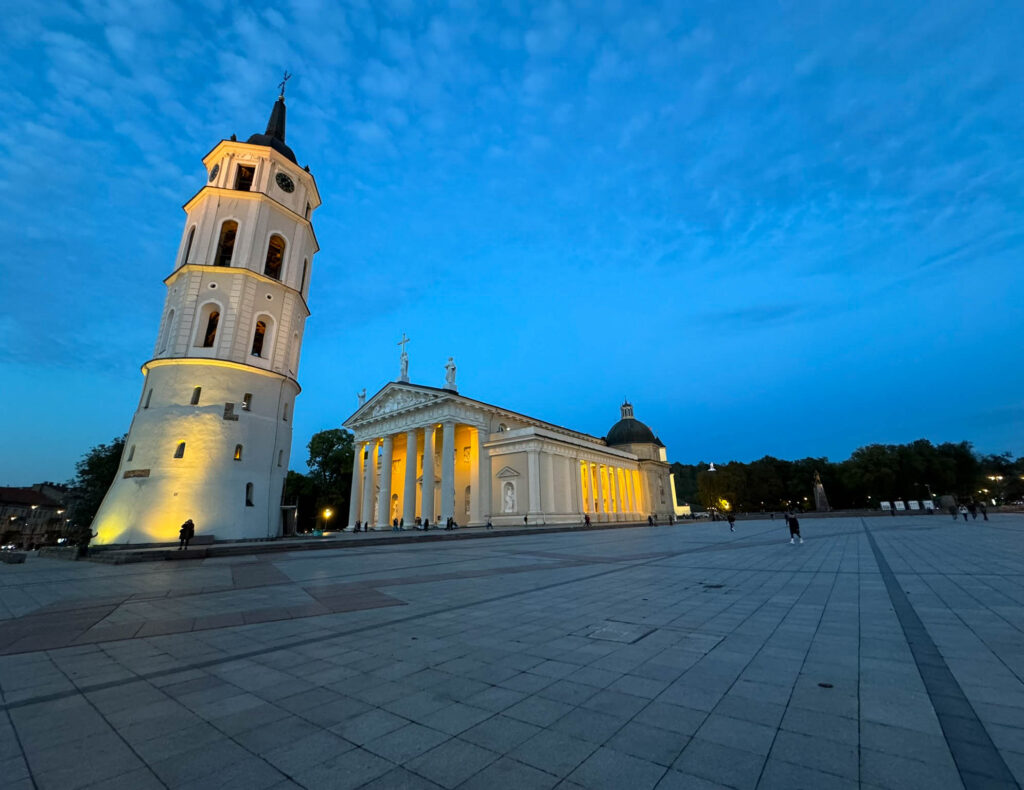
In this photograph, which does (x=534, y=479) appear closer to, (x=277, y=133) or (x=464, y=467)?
(x=464, y=467)

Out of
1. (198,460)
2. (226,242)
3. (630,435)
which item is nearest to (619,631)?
(198,460)

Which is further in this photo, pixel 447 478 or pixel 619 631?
pixel 447 478

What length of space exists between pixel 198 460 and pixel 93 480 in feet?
78.8

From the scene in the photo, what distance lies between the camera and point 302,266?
1234 inches

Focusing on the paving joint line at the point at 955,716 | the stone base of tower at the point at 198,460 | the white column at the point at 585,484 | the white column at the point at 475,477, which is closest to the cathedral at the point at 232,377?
the stone base of tower at the point at 198,460

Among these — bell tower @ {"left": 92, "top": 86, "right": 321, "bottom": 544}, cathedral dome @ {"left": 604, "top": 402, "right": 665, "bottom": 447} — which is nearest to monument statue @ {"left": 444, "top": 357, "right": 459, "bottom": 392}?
bell tower @ {"left": 92, "top": 86, "right": 321, "bottom": 544}

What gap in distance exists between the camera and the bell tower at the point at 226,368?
75.6ft

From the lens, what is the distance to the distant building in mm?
68125

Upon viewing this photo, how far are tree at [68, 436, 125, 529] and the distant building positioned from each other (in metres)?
36.8

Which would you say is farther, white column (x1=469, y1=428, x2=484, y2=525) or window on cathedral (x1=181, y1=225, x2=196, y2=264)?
white column (x1=469, y1=428, x2=484, y2=525)

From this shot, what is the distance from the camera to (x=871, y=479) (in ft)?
228

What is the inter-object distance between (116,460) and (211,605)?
40578 mm

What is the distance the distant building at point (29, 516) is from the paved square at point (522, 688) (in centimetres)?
8531

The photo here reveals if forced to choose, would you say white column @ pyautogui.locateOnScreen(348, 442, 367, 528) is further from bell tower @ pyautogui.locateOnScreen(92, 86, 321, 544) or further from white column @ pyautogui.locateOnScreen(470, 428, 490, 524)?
bell tower @ pyautogui.locateOnScreen(92, 86, 321, 544)
